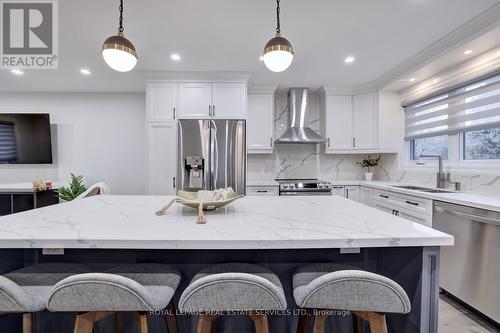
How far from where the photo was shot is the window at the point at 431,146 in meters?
2.94

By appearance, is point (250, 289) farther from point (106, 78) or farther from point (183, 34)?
point (106, 78)

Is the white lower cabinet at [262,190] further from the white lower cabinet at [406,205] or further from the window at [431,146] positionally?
the window at [431,146]

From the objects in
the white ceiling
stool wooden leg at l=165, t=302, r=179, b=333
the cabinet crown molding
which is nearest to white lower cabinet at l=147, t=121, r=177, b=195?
the cabinet crown molding

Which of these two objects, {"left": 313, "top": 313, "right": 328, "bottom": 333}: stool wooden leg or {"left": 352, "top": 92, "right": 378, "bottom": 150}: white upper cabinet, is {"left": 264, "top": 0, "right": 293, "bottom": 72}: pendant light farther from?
{"left": 352, "top": 92, "right": 378, "bottom": 150}: white upper cabinet

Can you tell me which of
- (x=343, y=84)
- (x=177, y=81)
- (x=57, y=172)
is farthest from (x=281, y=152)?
(x=57, y=172)

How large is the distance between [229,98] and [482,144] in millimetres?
2922

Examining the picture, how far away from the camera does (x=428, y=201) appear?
7.41 feet

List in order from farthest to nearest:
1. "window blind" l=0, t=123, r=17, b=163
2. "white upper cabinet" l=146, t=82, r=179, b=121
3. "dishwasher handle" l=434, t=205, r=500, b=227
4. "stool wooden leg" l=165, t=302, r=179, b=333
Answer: "window blind" l=0, t=123, r=17, b=163 → "white upper cabinet" l=146, t=82, r=179, b=121 → "dishwasher handle" l=434, t=205, r=500, b=227 → "stool wooden leg" l=165, t=302, r=179, b=333

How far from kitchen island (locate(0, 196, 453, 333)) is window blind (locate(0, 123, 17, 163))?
3.79 metres

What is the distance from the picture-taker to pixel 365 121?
12.3 ft

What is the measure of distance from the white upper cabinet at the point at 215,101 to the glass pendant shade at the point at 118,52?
185cm

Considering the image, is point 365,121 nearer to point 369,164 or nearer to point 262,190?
point 369,164

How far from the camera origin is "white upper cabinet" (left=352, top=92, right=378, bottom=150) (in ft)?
12.0

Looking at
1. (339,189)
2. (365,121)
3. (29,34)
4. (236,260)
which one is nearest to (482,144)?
(365,121)
